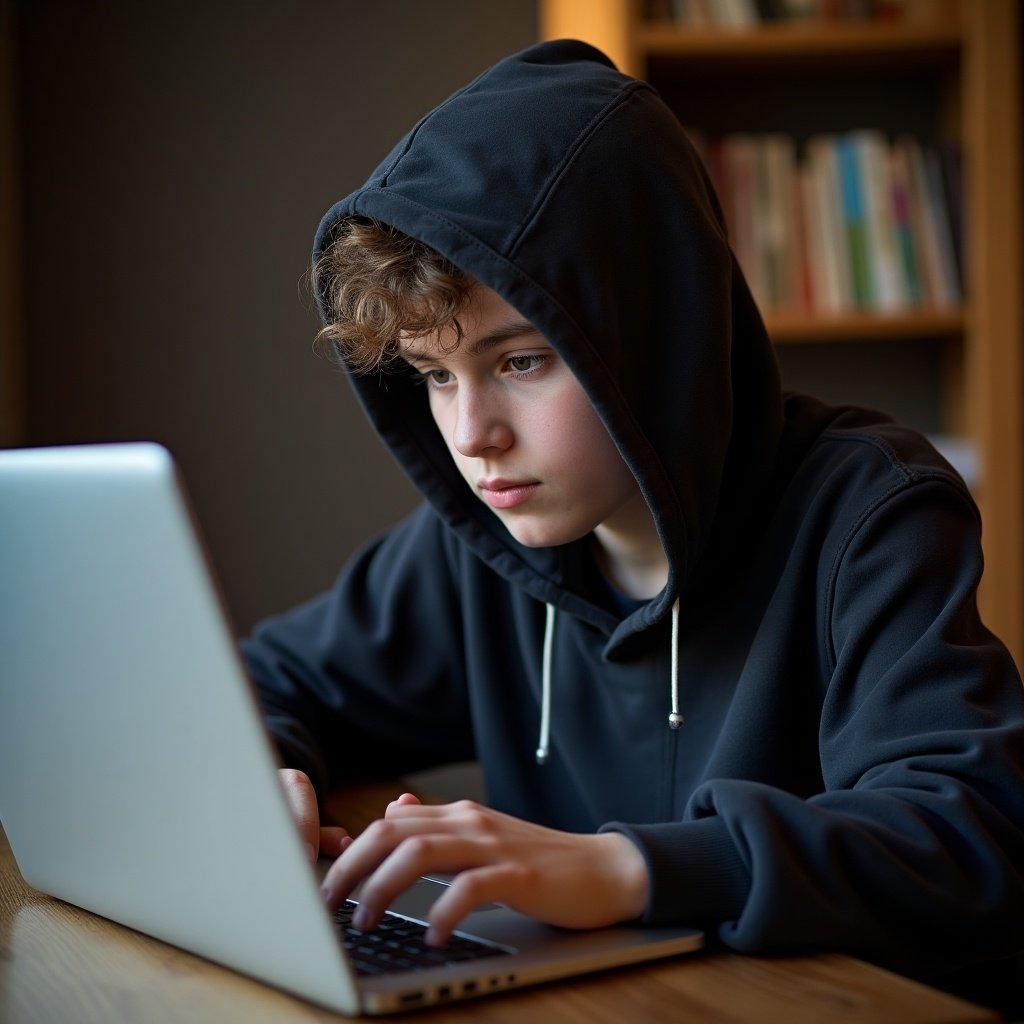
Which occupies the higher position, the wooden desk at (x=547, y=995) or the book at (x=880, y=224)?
the book at (x=880, y=224)

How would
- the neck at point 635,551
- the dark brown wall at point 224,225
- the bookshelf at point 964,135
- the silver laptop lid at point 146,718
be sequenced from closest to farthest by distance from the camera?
the silver laptop lid at point 146,718, the neck at point 635,551, the dark brown wall at point 224,225, the bookshelf at point 964,135

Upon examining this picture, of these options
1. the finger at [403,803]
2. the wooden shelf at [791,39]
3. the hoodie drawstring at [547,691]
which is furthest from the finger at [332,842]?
the wooden shelf at [791,39]

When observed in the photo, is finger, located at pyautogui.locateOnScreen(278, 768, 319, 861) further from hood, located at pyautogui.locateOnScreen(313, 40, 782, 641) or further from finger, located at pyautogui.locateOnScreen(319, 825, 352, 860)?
hood, located at pyautogui.locateOnScreen(313, 40, 782, 641)

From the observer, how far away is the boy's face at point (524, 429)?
1.09m

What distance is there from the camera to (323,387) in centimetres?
232

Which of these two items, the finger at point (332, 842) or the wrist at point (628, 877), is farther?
the finger at point (332, 842)

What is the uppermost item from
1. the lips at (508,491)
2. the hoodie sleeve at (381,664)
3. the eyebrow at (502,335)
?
the eyebrow at (502,335)

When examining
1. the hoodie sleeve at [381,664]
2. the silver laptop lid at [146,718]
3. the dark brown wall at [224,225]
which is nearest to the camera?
the silver laptop lid at [146,718]

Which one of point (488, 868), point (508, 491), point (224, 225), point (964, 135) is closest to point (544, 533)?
point (508, 491)

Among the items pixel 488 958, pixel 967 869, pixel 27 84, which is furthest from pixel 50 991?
pixel 27 84

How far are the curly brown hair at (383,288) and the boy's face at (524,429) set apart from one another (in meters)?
0.02

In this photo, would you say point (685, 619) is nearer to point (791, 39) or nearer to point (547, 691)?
point (547, 691)

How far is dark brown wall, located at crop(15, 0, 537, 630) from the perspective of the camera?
219 centimetres

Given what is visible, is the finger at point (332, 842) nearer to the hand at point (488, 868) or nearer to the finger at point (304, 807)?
the finger at point (304, 807)
